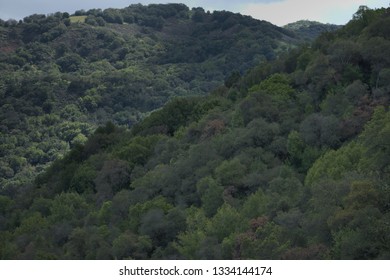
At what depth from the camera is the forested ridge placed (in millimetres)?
41906

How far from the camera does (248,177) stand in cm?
5550

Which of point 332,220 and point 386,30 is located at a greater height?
point 386,30

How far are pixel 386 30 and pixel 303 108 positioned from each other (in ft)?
29.2

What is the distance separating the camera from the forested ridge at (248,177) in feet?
137

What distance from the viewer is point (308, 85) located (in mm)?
68125

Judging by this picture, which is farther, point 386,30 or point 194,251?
point 386,30

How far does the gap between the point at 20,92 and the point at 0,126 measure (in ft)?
67.7

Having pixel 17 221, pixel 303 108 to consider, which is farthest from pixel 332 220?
pixel 17 221

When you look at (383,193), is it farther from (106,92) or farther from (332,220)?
(106,92)

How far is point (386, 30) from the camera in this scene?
2699 inches

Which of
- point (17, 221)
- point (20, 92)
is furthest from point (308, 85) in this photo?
point (20, 92)
